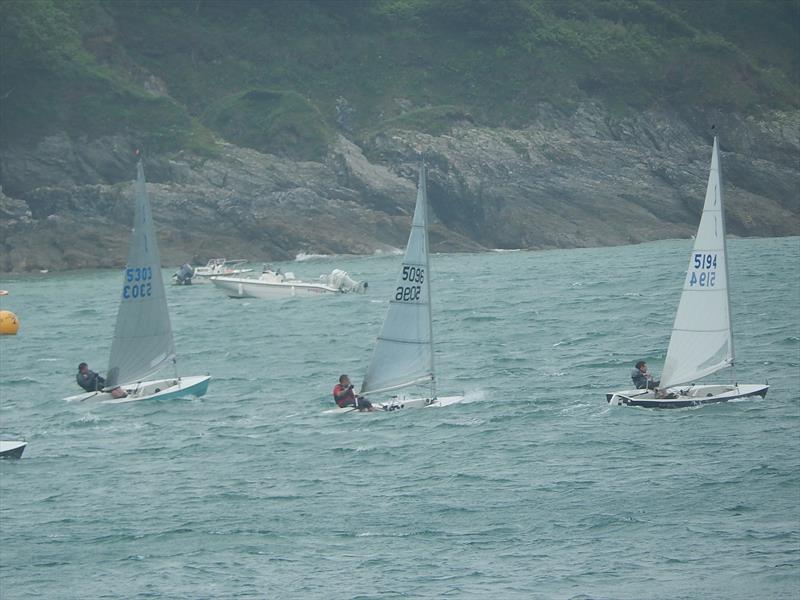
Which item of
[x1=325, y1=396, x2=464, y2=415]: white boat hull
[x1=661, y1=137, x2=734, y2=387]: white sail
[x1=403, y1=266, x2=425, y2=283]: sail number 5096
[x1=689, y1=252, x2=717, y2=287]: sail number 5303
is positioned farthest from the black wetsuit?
[x1=689, y1=252, x2=717, y2=287]: sail number 5303

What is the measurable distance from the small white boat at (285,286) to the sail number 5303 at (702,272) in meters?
38.7

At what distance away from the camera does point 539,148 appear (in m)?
115

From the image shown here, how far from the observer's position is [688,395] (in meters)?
37.3

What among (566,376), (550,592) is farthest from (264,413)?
(550,592)

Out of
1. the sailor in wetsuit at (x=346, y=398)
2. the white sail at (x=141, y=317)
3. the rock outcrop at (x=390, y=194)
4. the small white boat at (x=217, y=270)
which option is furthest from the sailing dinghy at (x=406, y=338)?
the rock outcrop at (x=390, y=194)

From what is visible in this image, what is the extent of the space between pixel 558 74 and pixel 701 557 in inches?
4052

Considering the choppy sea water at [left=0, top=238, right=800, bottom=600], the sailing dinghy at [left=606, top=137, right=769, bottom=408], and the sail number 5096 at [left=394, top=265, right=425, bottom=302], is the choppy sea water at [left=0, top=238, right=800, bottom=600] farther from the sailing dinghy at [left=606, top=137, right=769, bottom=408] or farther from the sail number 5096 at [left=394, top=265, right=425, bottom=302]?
the sail number 5096 at [left=394, top=265, right=425, bottom=302]

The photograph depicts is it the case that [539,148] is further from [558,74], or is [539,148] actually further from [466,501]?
[466,501]

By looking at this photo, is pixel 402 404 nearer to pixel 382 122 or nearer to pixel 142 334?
pixel 142 334

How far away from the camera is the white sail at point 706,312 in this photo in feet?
124

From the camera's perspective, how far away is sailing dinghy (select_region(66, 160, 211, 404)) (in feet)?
135

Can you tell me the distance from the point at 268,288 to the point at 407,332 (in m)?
38.6

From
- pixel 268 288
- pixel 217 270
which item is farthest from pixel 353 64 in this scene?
pixel 268 288

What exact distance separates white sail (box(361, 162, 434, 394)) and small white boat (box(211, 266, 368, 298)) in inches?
1470
